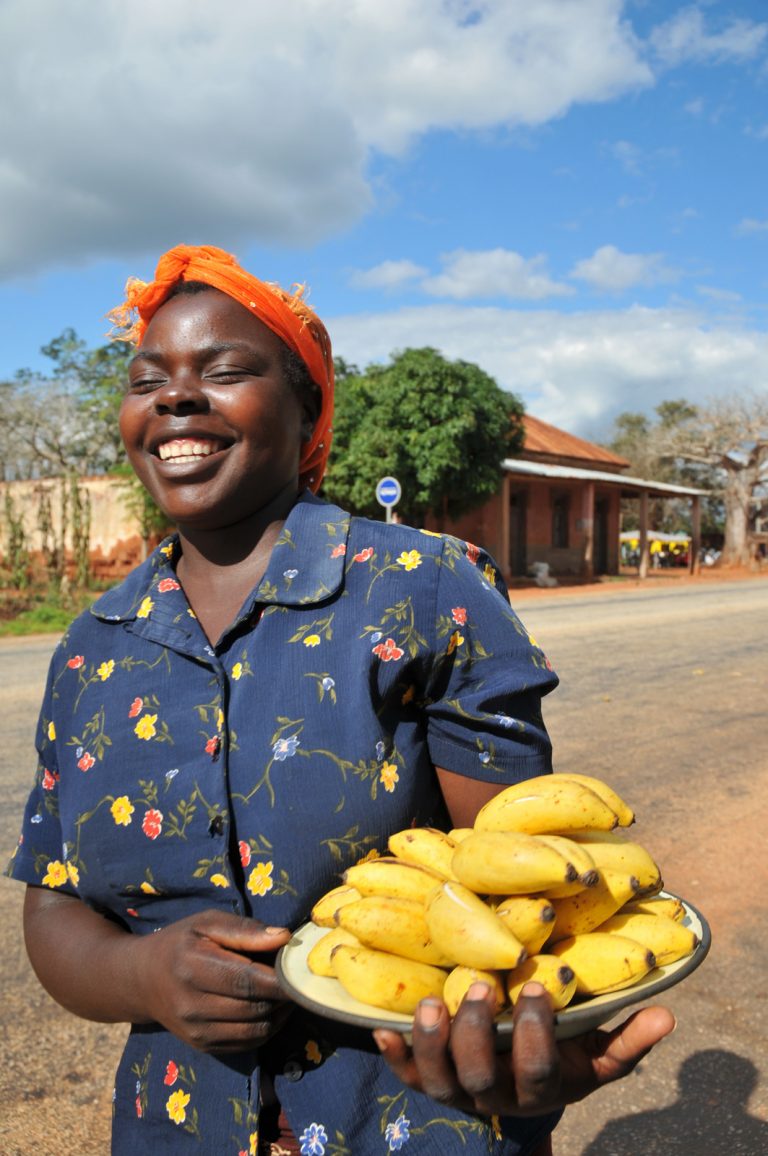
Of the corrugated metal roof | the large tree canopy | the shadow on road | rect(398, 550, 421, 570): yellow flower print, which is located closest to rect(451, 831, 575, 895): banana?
rect(398, 550, 421, 570): yellow flower print

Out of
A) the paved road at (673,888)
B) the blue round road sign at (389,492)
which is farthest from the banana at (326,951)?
the blue round road sign at (389,492)

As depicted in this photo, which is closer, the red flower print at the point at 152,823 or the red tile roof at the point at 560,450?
the red flower print at the point at 152,823

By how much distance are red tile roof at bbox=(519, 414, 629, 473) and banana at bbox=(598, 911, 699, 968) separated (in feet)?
100

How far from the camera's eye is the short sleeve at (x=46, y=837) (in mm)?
1684

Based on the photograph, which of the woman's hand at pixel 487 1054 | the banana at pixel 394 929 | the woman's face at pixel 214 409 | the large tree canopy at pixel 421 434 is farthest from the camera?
the large tree canopy at pixel 421 434

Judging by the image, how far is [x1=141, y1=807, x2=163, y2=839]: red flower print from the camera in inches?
58.7

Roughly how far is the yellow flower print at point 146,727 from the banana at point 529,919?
2.05 feet

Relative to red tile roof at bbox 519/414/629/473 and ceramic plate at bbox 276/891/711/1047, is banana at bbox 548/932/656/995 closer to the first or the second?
ceramic plate at bbox 276/891/711/1047

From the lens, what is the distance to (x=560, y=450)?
3409cm

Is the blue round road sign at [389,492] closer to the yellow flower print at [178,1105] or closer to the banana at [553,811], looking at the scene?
the yellow flower print at [178,1105]

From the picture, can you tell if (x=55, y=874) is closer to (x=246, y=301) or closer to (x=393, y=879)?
(x=393, y=879)

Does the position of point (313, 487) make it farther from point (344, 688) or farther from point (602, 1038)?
point (602, 1038)

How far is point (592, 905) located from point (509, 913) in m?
0.13

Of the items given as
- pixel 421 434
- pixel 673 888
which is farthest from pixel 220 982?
pixel 421 434
